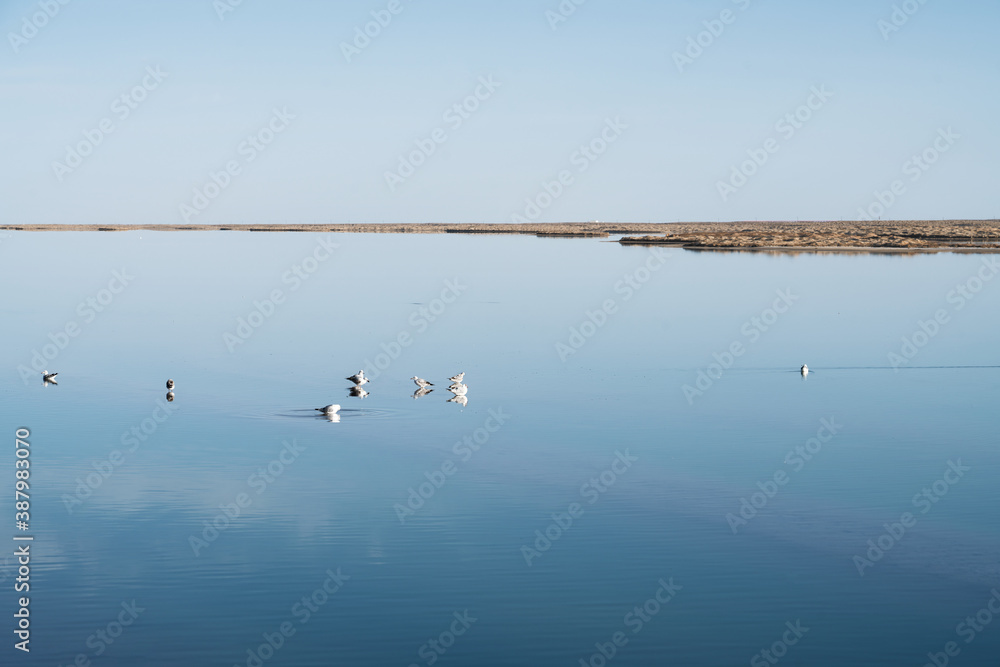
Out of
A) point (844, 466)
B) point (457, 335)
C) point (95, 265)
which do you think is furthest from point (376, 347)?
point (95, 265)

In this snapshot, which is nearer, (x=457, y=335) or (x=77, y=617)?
(x=77, y=617)

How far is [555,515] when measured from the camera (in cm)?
1717

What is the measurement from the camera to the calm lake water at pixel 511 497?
1277cm

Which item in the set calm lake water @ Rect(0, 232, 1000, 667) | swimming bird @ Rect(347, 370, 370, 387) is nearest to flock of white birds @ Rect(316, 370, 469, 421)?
swimming bird @ Rect(347, 370, 370, 387)

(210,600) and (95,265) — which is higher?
(95,265)

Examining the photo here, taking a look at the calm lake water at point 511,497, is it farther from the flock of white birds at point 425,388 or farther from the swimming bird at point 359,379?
the swimming bird at point 359,379

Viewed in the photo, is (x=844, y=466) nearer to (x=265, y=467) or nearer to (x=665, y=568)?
(x=665, y=568)

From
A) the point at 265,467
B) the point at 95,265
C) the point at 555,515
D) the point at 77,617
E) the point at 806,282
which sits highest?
the point at 95,265

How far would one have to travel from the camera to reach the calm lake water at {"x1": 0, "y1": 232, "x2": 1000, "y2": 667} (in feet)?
41.9

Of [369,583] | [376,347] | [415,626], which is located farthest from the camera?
[376,347]

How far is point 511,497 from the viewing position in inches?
721

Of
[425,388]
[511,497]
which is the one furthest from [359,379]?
[511,497]

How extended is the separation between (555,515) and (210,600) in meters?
5.66

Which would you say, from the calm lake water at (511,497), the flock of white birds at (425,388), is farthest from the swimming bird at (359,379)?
the calm lake water at (511,497)
